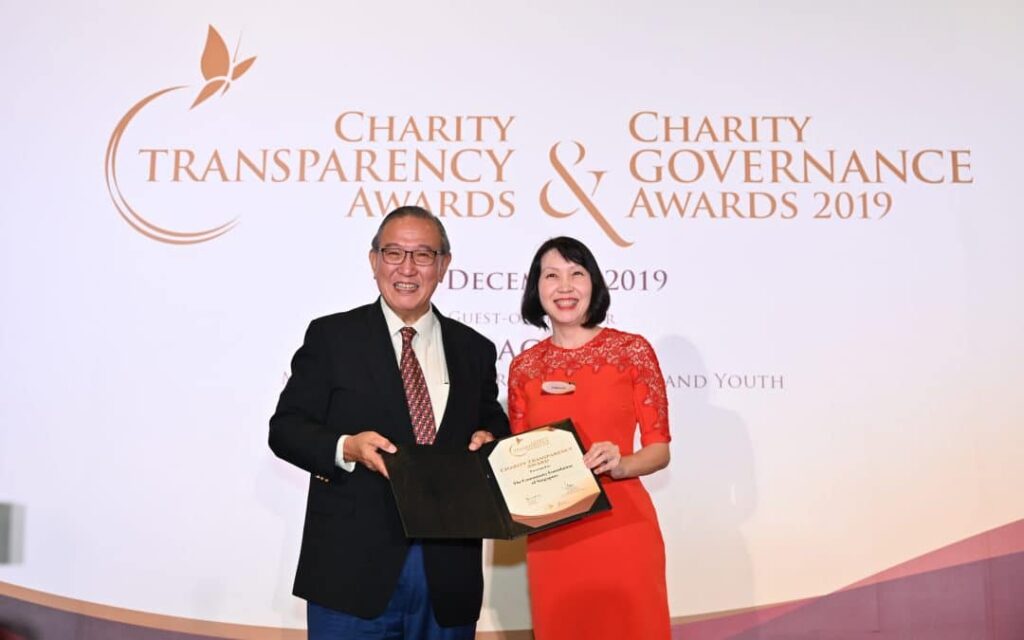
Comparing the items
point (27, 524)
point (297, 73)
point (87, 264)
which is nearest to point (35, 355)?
point (87, 264)

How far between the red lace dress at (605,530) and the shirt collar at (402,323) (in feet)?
1.16

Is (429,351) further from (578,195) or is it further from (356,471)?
(578,195)

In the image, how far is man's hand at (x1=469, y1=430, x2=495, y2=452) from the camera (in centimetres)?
202

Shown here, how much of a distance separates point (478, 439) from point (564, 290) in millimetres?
535

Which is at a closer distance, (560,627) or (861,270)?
(560,627)

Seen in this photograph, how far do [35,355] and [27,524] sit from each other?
0.62 metres

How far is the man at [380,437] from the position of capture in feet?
6.28

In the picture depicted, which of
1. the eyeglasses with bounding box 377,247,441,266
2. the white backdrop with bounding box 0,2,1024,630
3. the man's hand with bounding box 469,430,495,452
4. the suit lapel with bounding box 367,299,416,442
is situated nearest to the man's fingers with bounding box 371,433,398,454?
the suit lapel with bounding box 367,299,416,442

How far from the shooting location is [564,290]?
93.6 inches

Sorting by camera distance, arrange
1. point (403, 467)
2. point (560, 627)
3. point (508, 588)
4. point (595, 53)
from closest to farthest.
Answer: point (403, 467) → point (560, 627) → point (508, 588) → point (595, 53)

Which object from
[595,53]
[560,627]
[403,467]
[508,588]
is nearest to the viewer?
[403,467]

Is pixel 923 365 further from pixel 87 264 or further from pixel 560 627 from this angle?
pixel 87 264

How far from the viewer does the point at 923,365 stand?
3240mm

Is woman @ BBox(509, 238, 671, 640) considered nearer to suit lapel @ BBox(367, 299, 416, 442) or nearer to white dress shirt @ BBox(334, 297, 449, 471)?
white dress shirt @ BBox(334, 297, 449, 471)
